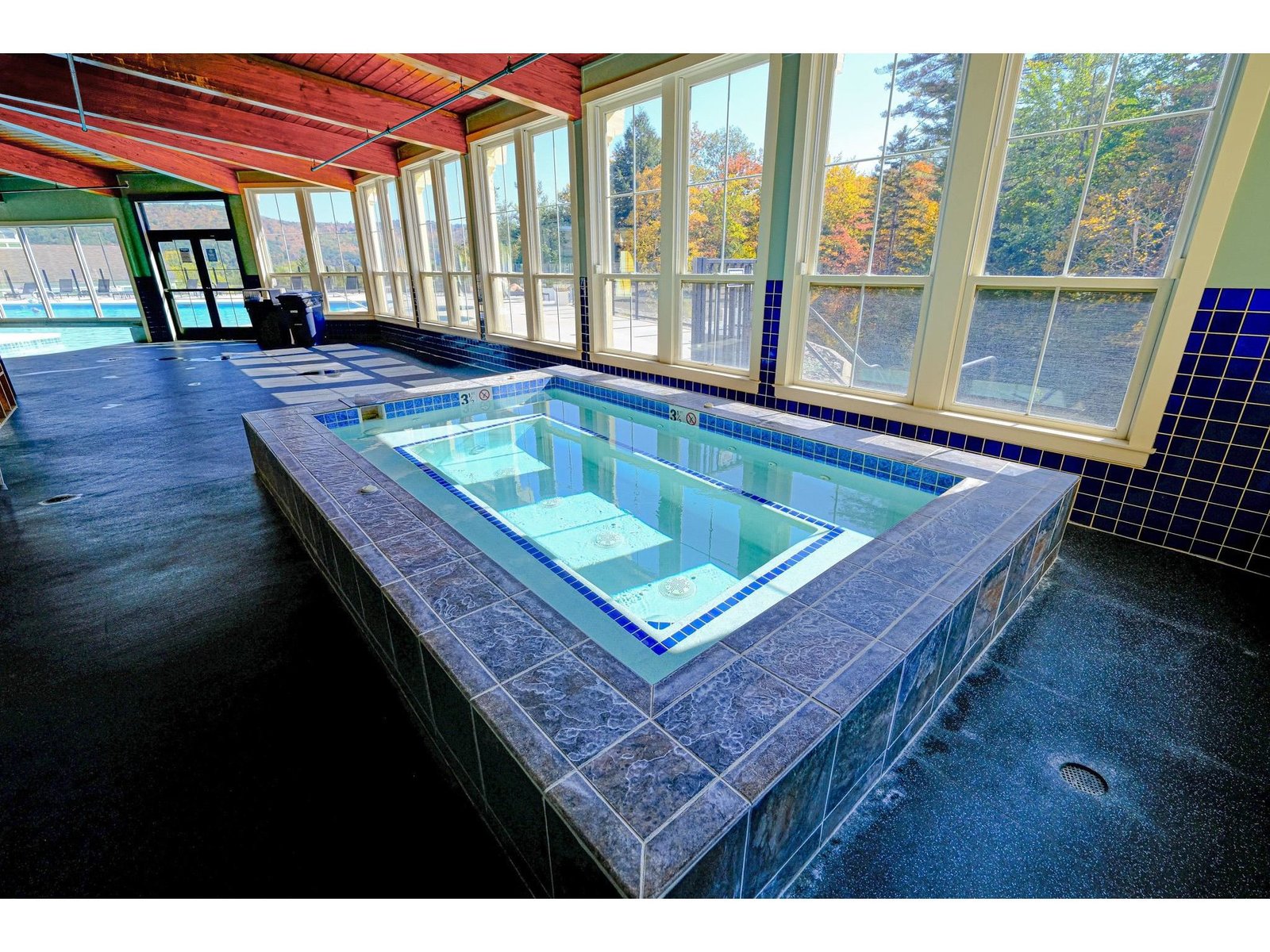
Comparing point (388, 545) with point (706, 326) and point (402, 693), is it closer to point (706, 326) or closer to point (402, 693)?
point (402, 693)

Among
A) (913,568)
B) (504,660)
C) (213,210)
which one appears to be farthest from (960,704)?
(213,210)

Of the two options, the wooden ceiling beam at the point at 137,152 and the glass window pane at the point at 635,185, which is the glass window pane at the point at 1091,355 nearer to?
the glass window pane at the point at 635,185

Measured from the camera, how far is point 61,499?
319 cm

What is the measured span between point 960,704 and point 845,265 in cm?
281

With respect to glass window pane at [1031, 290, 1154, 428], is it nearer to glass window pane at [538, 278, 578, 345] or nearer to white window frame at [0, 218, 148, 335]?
glass window pane at [538, 278, 578, 345]

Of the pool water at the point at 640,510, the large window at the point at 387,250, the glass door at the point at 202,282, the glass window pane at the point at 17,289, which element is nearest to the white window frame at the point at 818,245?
the pool water at the point at 640,510

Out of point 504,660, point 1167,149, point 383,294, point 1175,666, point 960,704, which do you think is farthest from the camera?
point 383,294

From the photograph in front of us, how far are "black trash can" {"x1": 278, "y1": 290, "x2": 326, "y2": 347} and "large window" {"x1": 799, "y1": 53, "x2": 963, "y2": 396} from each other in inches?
333

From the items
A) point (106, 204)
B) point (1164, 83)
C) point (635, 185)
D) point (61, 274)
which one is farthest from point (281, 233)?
point (1164, 83)

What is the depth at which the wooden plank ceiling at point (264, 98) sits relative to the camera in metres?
4.33

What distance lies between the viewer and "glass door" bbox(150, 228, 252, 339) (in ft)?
32.0

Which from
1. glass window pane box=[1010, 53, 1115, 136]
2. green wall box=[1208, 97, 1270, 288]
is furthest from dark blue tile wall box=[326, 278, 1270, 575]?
glass window pane box=[1010, 53, 1115, 136]

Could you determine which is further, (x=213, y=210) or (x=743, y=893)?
(x=213, y=210)

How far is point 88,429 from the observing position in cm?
457
